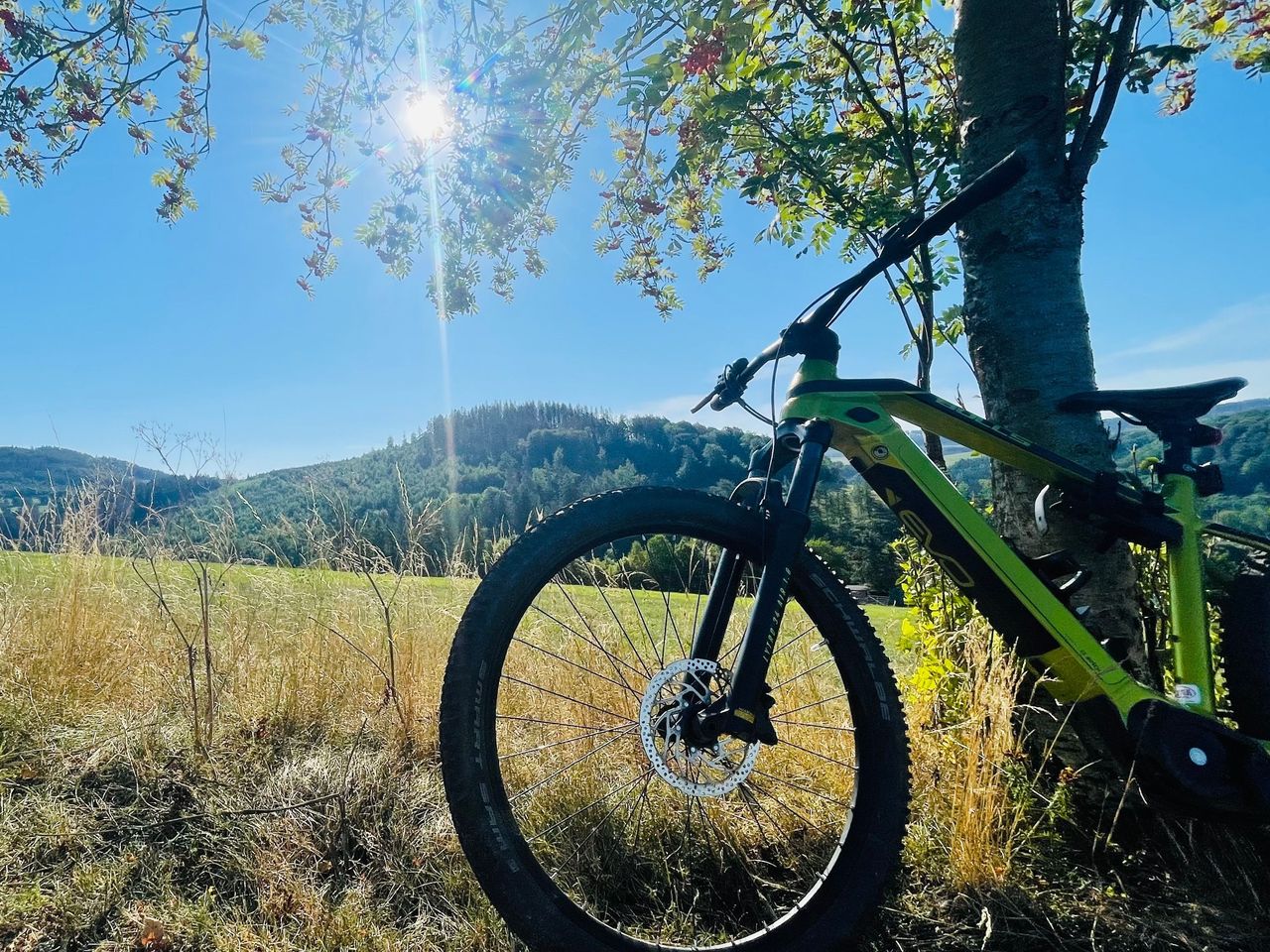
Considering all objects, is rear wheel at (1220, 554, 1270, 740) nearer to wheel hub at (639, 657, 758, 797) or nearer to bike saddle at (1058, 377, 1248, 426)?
bike saddle at (1058, 377, 1248, 426)

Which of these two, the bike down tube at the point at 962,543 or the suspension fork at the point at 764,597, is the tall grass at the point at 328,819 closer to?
the bike down tube at the point at 962,543

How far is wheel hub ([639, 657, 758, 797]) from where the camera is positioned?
1.33 metres

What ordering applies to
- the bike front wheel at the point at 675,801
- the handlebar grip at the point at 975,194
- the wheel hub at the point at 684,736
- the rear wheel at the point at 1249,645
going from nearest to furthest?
the bike front wheel at the point at 675,801 → the wheel hub at the point at 684,736 → the handlebar grip at the point at 975,194 → the rear wheel at the point at 1249,645

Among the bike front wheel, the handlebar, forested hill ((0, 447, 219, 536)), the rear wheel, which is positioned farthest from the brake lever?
forested hill ((0, 447, 219, 536))

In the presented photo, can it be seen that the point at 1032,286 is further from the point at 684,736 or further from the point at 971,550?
the point at 684,736

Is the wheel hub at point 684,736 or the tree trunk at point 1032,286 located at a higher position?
the tree trunk at point 1032,286

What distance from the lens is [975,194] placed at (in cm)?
146

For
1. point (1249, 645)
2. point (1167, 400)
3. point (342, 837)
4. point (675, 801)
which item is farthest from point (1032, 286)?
point (342, 837)

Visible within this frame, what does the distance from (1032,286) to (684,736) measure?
1.81 metres

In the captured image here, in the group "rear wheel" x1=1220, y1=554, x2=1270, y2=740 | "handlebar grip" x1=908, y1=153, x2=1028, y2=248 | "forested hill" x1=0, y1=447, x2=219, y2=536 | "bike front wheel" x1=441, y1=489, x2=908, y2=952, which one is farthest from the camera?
"forested hill" x1=0, y1=447, x2=219, y2=536

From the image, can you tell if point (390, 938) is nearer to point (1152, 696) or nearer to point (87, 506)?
point (1152, 696)

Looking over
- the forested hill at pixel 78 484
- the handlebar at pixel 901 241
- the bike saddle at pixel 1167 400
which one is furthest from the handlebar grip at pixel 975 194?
the forested hill at pixel 78 484

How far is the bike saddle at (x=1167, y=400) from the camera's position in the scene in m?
1.66

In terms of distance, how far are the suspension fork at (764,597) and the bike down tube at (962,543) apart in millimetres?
103
